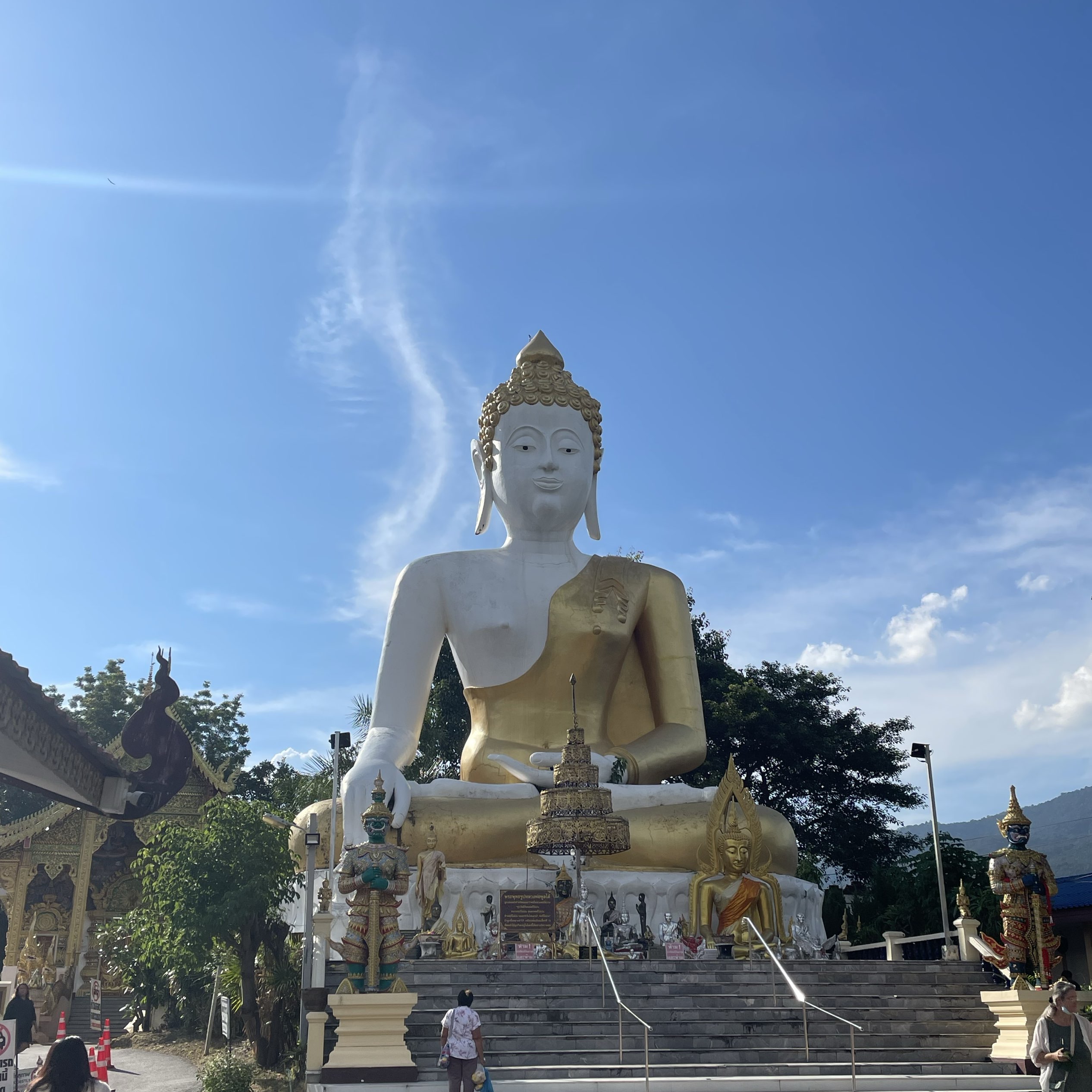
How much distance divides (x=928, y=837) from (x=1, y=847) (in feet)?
72.6

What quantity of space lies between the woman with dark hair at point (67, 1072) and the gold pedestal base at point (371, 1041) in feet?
17.4

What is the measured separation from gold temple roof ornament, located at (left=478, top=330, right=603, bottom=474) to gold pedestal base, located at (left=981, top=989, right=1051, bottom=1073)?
385 inches

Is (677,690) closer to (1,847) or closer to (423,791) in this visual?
(423,791)

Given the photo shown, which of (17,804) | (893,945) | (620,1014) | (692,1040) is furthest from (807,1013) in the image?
(17,804)

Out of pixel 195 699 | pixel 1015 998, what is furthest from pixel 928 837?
pixel 195 699

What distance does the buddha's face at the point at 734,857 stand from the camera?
14203 millimetres

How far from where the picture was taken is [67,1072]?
428 centimetres

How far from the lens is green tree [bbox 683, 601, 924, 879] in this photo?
100 ft

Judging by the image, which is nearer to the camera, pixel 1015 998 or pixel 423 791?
pixel 1015 998

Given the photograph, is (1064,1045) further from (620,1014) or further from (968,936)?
(968,936)

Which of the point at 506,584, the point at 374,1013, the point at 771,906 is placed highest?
the point at 506,584

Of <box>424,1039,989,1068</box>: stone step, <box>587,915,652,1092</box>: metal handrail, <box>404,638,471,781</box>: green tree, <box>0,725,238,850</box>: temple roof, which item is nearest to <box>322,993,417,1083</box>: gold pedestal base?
<box>424,1039,989,1068</box>: stone step

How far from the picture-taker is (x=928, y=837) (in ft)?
90.6

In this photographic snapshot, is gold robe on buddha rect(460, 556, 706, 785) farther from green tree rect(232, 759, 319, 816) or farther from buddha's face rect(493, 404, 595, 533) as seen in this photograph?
green tree rect(232, 759, 319, 816)
